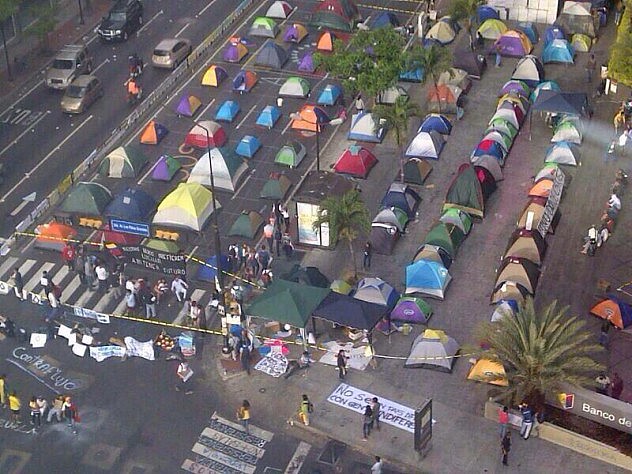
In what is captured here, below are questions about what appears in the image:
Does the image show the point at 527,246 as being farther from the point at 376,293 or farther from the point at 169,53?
the point at 169,53

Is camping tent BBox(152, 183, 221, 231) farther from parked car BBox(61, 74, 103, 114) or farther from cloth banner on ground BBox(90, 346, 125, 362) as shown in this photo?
parked car BBox(61, 74, 103, 114)

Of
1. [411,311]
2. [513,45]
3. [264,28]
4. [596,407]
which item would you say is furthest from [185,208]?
[513,45]

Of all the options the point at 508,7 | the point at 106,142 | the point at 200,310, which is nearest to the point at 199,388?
the point at 200,310

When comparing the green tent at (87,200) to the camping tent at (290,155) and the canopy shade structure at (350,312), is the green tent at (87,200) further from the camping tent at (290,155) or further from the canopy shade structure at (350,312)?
the canopy shade structure at (350,312)

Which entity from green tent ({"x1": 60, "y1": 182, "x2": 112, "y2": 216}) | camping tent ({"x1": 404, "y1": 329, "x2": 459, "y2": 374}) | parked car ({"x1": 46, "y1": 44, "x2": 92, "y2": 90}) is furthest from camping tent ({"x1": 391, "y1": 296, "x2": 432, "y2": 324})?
parked car ({"x1": 46, "y1": 44, "x2": 92, "y2": 90})

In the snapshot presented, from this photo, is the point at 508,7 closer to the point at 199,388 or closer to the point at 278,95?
the point at 278,95

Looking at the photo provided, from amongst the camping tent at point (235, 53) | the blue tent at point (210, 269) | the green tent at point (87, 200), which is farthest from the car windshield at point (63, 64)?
the blue tent at point (210, 269)

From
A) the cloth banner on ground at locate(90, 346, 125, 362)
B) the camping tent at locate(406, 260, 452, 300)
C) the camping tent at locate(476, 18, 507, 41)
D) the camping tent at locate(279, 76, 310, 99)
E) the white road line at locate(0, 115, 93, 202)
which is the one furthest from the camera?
the camping tent at locate(476, 18, 507, 41)

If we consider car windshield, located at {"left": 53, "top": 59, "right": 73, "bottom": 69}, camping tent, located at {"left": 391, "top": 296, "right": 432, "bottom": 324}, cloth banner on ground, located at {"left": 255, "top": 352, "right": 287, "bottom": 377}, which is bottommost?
car windshield, located at {"left": 53, "top": 59, "right": 73, "bottom": 69}
